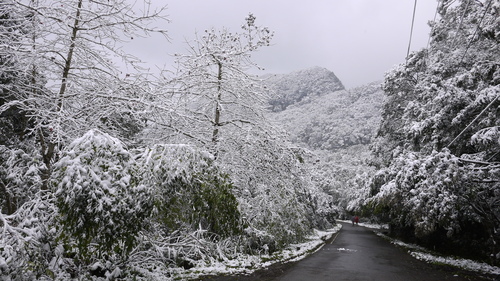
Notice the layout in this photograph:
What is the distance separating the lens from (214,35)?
1248 cm

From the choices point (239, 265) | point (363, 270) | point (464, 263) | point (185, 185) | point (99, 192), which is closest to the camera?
point (99, 192)

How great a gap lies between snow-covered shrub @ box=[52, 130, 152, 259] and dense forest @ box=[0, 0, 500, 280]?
0.03 m

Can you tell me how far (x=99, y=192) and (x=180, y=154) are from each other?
1924 mm

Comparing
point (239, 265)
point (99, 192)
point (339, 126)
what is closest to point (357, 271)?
point (239, 265)

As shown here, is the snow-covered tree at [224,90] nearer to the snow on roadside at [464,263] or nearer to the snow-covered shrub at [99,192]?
the snow-covered shrub at [99,192]

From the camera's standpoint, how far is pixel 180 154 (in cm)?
714

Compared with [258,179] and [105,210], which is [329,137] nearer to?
[258,179]

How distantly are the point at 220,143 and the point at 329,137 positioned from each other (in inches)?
4606

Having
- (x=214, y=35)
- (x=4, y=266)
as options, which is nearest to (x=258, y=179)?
(x=214, y=35)

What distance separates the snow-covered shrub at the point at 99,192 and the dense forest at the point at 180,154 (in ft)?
0.08

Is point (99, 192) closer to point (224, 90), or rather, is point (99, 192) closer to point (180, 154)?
point (180, 154)

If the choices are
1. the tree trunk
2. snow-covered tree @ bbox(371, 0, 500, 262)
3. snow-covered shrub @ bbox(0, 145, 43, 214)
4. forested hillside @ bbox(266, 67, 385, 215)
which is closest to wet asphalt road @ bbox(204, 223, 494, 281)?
snow-covered tree @ bbox(371, 0, 500, 262)

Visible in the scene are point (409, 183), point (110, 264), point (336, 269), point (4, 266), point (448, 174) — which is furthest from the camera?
point (409, 183)

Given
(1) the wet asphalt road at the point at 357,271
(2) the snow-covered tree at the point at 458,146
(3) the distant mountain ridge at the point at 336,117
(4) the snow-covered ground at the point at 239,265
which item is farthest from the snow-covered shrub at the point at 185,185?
(3) the distant mountain ridge at the point at 336,117
